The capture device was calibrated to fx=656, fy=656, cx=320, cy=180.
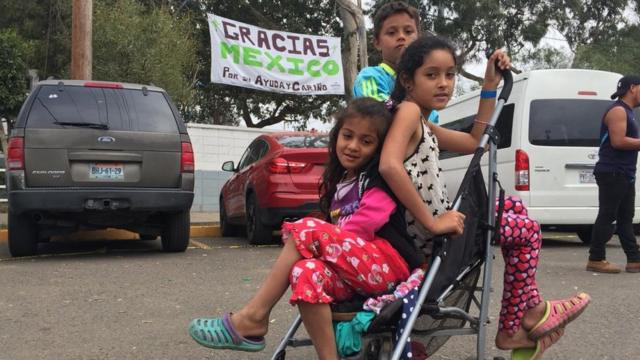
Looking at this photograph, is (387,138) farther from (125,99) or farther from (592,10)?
(592,10)

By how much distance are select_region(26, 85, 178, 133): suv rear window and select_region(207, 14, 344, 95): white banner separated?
5.29 m

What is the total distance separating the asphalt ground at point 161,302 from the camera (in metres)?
3.51

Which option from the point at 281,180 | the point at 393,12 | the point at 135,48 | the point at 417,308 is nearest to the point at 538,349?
the point at 417,308

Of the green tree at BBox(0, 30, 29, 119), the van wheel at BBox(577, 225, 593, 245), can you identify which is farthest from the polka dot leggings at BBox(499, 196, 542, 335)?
the green tree at BBox(0, 30, 29, 119)

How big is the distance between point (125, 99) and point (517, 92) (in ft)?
15.0

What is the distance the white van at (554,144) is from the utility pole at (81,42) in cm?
679

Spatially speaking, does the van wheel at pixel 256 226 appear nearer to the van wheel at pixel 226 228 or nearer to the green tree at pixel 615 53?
the van wheel at pixel 226 228

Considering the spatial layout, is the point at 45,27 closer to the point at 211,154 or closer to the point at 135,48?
the point at 135,48

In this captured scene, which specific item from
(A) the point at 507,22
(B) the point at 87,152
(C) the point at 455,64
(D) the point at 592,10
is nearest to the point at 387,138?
(C) the point at 455,64

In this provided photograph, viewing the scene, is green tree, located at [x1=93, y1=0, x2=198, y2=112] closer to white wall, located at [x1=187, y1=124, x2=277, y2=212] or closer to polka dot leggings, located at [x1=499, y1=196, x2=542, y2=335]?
white wall, located at [x1=187, y1=124, x2=277, y2=212]

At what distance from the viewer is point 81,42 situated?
35.3 ft

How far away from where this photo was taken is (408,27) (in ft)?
10.2

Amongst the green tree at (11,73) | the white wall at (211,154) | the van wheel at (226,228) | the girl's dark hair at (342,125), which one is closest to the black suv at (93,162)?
the van wheel at (226,228)

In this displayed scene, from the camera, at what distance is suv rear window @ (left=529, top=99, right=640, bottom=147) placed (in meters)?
7.78
